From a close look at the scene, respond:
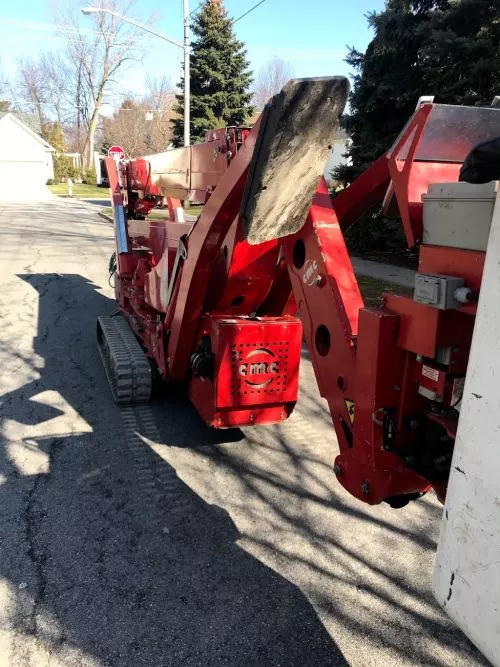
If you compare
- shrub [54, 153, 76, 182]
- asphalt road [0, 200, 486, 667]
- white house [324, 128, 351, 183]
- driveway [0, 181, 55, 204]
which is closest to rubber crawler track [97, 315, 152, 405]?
asphalt road [0, 200, 486, 667]

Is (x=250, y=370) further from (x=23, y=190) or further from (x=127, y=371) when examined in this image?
(x=23, y=190)

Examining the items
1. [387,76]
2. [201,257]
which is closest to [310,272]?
[201,257]

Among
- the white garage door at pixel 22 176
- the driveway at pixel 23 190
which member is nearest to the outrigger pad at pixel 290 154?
the driveway at pixel 23 190

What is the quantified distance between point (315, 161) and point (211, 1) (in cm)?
3030

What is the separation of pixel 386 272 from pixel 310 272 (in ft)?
29.9

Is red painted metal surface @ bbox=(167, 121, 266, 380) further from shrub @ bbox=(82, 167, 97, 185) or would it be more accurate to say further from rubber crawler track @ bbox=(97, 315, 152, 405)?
shrub @ bbox=(82, 167, 97, 185)

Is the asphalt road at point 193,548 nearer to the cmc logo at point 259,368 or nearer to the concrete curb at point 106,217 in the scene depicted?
the cmc logo at point 259,368

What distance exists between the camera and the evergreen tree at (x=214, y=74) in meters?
27.8

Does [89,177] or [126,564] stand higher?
[89,177]

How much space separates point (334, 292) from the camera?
2.59 metres

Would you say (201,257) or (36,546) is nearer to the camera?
(36,546)

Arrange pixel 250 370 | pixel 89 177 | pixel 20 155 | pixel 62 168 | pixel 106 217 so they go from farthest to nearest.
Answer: pixel 62 168 → pixel 89 177 → pixel 20 155 → pixel 106 217 → pixel 250 370

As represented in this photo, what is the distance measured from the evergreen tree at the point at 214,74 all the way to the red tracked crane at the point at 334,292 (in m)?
25.1

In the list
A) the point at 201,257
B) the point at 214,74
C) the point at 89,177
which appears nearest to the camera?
the point at 201,257
